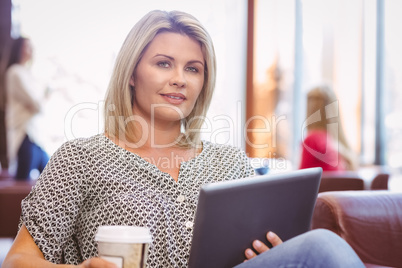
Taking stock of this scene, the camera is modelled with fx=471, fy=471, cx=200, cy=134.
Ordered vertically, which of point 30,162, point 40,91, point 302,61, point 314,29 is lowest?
point 30,162

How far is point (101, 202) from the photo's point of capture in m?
1.31

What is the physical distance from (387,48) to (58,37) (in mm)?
3567

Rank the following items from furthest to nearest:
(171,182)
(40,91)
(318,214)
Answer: (40,91)
(318,214)
(171,182)

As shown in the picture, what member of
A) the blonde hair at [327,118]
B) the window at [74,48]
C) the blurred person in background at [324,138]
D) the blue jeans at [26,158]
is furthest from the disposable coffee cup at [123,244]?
the window at [74,48]

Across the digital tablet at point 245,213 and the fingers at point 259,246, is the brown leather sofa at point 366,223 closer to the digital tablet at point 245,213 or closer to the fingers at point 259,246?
the digital tablet at point 245,213

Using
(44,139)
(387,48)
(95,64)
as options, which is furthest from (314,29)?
(44,139)

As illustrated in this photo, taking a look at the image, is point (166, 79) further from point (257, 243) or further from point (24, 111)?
point (24, 111)

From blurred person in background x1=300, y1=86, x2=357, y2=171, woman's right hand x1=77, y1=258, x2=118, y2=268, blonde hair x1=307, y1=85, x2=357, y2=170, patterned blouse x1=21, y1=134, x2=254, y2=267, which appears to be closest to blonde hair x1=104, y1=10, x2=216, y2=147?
patterned blouse x1=21, y1=134, x2=254, y2=267

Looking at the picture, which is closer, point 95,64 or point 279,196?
point 279,196

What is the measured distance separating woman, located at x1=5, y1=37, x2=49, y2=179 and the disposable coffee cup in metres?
3.42

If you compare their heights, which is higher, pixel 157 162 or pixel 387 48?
pixel 387 48

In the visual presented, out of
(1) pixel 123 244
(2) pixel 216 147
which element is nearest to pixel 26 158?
(2) pixel 216 147

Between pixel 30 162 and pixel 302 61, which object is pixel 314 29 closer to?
pixel 302 61

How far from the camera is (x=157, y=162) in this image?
146cm
